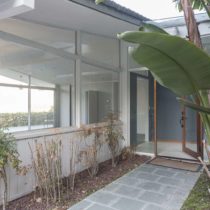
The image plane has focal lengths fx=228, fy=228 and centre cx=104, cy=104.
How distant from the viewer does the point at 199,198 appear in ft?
12.1

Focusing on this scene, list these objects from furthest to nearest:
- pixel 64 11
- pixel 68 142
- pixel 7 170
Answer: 1. pixel 68 142
2. pixel 64 11
3. pixel 7 170

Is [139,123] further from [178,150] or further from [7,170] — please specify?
[7,170]

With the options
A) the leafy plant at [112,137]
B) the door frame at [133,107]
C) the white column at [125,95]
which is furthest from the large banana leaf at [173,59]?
the door frame at [133,107]

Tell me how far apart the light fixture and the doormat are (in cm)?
459

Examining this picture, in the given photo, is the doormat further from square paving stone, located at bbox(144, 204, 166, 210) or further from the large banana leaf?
the large banana leaf

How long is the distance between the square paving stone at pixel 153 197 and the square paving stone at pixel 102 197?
18.9 inches

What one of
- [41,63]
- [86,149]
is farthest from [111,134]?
[41,63]

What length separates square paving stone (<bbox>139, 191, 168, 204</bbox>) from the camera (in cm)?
366

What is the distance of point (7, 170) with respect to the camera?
3.58 meters

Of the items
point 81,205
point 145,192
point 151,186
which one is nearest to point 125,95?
point 151,186

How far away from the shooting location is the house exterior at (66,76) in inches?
151

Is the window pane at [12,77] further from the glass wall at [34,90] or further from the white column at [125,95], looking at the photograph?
the white column at [125,95]

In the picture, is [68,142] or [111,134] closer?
[68,142]

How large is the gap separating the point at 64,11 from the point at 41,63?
41.3 inches
